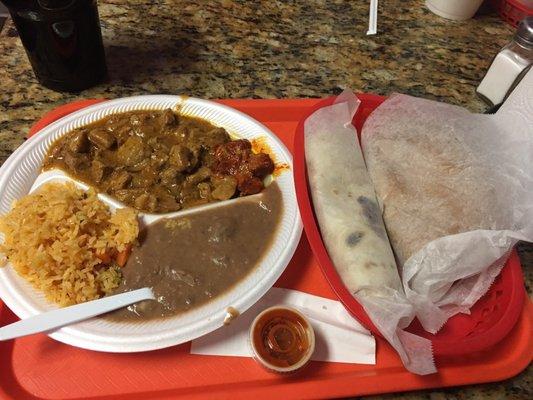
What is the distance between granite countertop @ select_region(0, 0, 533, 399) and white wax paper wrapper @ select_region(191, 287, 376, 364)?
111 centimetres

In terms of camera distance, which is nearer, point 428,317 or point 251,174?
point 428,317

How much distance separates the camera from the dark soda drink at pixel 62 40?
1.77 metres

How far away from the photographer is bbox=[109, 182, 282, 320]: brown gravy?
1.49 metres

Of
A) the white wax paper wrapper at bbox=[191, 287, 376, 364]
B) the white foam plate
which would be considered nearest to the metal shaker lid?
the white foam plate

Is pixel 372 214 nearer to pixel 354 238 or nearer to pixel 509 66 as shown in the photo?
pixel 354 238

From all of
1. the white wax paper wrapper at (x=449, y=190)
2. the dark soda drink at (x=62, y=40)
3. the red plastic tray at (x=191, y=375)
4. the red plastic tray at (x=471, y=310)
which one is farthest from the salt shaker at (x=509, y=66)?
the dark soda drink at (x=62, y=40)

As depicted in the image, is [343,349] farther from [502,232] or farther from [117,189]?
[117,189]

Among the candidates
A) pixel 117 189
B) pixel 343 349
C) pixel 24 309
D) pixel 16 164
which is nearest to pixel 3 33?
pixel 16 164

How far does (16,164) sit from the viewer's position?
174 centimetres

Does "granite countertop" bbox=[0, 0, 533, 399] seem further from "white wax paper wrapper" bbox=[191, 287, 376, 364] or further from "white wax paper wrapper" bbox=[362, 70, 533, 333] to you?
"white wax paper wrapper" bbox=[191, 287, 376, 364]

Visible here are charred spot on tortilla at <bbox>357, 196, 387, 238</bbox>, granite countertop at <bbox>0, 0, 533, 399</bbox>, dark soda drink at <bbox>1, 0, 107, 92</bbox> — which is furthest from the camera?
granite countertop at <bbox>0, 0, 533, 399</bbox>

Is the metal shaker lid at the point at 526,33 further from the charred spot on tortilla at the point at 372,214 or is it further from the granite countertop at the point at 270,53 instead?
the charred spot on tortilla at the point at 372,214

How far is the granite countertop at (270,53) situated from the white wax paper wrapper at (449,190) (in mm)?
561

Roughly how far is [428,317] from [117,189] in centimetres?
117
